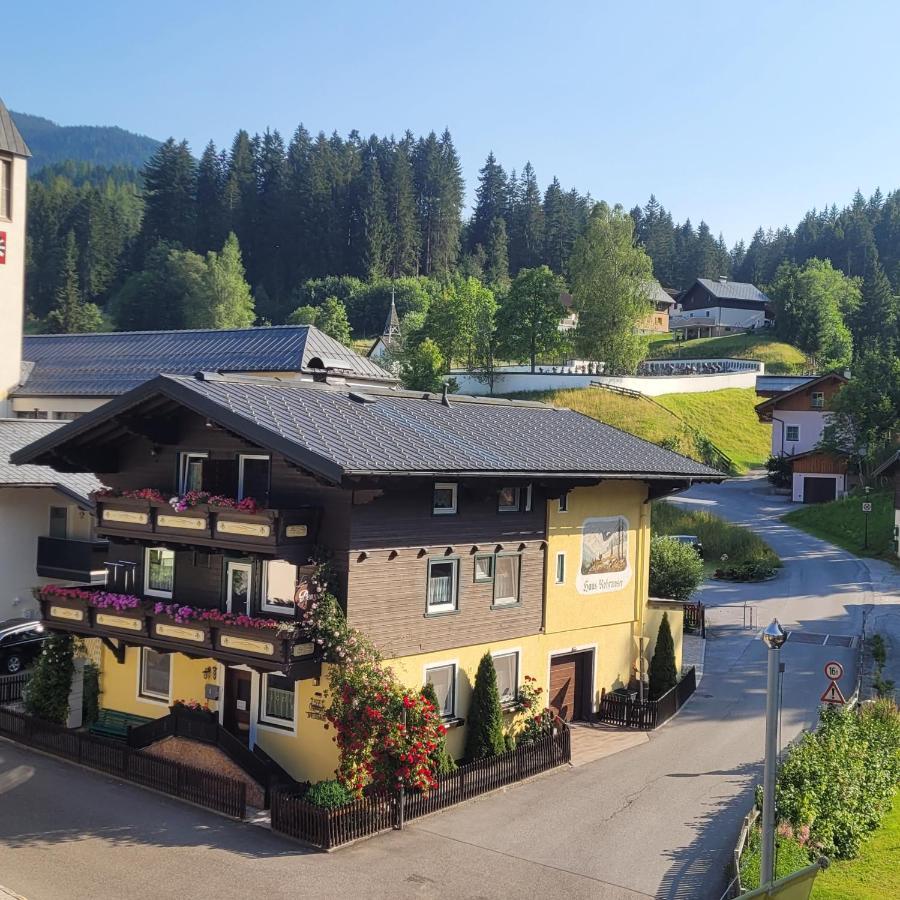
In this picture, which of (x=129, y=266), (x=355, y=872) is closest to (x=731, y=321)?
(x=129, y=266)

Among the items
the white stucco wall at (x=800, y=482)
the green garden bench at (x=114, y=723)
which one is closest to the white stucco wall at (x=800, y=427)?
the white stucco wall at (x=800, y=482)

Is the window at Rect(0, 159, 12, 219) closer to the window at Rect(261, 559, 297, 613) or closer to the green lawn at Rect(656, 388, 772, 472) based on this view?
the window at Rect(261, 559, 297, 613)

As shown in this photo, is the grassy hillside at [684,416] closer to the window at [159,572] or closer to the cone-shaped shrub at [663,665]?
the cone-shaped shrub at [663,665]

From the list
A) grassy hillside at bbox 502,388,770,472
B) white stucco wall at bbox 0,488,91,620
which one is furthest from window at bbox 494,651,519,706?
grassy hillside at bbox 502,388,770,472

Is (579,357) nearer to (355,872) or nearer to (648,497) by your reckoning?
(648,497)

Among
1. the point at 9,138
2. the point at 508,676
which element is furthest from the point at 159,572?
the point at 9,138

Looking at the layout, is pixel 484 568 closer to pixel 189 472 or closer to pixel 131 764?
pixel 189 472
